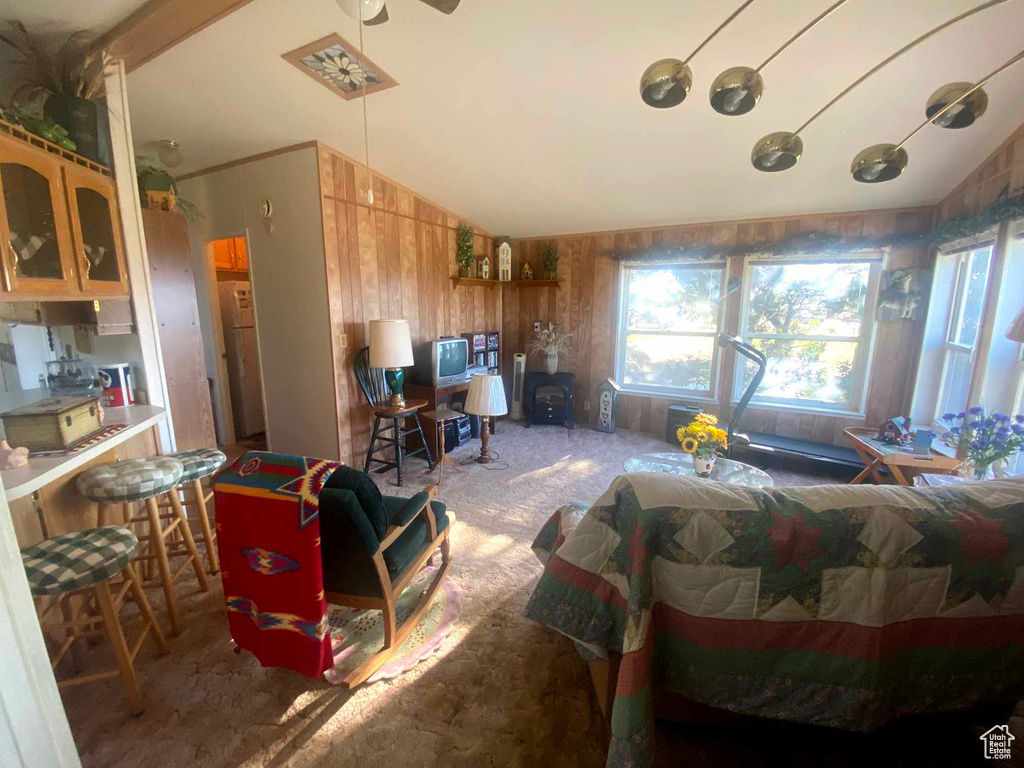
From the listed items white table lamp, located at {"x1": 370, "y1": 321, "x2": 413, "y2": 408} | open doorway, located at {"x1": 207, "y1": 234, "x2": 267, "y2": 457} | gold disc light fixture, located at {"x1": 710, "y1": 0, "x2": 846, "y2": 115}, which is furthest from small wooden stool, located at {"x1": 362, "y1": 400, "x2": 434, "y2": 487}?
gold disc light fixture, located at {"x1": 710, "y1": 0, "x2": 846, "y2": 115}

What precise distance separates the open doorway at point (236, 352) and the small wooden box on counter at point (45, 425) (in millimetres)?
2470

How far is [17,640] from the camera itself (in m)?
0.72

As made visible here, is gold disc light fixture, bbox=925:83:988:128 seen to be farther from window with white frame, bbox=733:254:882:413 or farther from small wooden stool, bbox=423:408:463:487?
small wooden stool, bbox=423:408:463:487

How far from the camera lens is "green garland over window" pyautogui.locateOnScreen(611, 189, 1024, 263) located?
246cm

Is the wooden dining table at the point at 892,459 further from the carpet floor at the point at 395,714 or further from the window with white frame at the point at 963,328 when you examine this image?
the carpet floor at the point at 395,714

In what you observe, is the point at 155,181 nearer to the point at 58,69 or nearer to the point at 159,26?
the point at 58,69

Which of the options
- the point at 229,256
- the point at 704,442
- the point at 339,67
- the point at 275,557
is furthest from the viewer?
the point at 229,256

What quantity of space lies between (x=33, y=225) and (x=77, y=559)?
4.40 feet

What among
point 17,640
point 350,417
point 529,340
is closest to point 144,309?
point 350,417

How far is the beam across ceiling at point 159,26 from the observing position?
1.74 m

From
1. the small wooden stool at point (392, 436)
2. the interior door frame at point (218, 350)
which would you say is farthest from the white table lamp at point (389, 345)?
the interior door frame at point (218, 350)

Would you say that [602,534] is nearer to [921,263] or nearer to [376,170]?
[376,170]

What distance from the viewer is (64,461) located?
1.48 metres

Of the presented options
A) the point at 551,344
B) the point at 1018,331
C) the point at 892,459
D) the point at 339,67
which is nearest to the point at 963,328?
the point at 892,459
